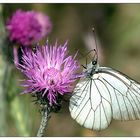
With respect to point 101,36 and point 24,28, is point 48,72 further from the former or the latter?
point 101,36

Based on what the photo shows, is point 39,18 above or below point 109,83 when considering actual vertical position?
above

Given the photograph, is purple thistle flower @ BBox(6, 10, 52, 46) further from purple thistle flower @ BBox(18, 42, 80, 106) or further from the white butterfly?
purple thistle flower @ BBox(18, 42, 80, 106)

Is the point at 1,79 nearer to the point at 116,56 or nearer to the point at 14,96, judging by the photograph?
the point at 14,96

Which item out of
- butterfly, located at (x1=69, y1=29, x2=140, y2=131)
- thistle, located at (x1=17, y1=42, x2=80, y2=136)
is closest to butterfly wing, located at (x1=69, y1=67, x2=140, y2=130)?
butterfly, located at (x1=69, y1=29, x2=140, y2=131)

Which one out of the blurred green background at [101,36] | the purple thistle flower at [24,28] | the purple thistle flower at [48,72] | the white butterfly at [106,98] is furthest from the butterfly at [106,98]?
the blurred green background at [101,36]

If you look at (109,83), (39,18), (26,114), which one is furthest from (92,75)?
(39,18)

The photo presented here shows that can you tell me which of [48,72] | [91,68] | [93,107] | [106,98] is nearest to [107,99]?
[106,98]
